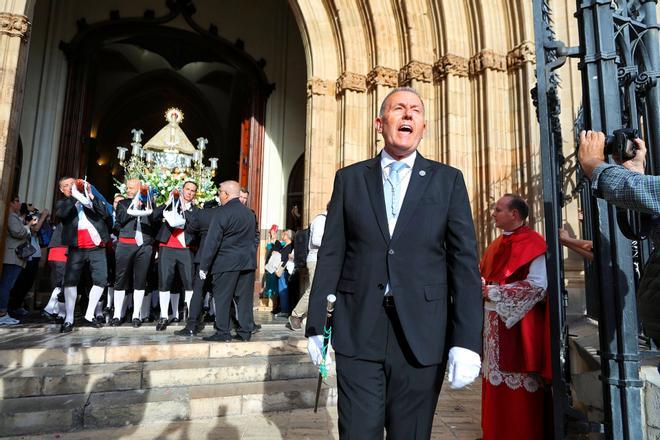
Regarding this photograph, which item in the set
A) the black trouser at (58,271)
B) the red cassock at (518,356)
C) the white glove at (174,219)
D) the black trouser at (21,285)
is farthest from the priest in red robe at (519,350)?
the black trouser at (21,285)

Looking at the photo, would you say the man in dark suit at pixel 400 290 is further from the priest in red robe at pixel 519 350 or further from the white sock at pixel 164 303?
the white sock at pixel 164 303

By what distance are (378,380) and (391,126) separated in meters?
1.06

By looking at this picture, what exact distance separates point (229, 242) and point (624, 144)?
14.4 ft

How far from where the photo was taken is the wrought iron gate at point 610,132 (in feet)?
5.79

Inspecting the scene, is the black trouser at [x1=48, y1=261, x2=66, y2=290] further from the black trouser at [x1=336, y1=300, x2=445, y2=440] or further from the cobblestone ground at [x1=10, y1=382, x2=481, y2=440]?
the black trouser at [x1=336, y1=300, x2=445, y2=440]

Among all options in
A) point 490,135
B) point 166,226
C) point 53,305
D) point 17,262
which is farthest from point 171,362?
point 490,135

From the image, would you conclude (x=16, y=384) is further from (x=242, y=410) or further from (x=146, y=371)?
(x=242, y=410)

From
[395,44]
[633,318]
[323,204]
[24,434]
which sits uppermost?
[395,44]

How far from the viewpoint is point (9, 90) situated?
6535 mm

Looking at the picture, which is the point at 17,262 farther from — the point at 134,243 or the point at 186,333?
the point at 186,333

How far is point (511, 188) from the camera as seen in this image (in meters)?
7.79

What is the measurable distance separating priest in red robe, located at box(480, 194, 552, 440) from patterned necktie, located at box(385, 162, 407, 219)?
1569mm

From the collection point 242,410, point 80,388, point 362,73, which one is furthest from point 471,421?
point 362,73

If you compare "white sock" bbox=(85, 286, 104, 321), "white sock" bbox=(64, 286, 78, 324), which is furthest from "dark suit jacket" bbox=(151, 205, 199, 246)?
"white sock" bbox=(64, 286, 78, 324)
